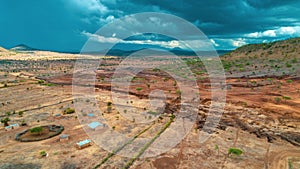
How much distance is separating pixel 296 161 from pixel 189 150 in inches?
263

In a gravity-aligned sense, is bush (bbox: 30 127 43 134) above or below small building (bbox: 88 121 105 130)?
below

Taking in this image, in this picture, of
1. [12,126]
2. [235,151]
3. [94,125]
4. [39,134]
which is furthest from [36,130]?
[235,151]

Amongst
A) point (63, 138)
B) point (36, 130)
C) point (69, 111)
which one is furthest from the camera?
point (69, 111)

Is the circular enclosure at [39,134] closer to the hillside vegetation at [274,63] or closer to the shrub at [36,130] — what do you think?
the shrub at [36,130]

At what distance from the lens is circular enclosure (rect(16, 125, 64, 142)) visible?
688 inches

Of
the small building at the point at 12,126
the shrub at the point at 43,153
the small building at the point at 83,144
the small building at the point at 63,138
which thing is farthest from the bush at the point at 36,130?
the small building at the point at 83,144

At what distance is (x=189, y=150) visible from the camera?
612 inches

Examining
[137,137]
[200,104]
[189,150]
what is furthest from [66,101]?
[189,150]

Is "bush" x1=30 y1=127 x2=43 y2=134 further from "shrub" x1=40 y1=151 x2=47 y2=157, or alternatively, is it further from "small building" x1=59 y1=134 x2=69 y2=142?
"shrub" x1=40 y1=151 x2=47 y2=157

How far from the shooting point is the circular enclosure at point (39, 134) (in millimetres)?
17469

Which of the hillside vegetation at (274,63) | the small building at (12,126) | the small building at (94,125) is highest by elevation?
the hillside vegetation at (274,63)

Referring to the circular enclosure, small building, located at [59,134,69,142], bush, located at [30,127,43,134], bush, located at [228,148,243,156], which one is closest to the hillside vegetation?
bush, located at [228,148,243,156]

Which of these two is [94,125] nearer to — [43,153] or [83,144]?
[83,144]

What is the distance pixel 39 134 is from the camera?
60.0ft
